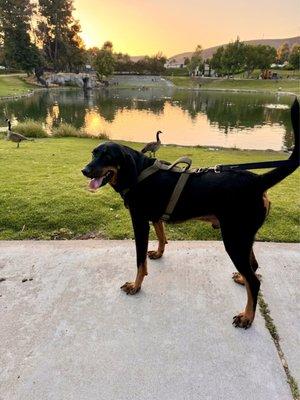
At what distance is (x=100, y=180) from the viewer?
3.13 m

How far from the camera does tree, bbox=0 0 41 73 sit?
80.2 m

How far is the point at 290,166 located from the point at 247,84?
94.1 meters

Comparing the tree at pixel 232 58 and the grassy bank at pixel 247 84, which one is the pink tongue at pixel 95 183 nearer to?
the grassy bank at pixel 247 84

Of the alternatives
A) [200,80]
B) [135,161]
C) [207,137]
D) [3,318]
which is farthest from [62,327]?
[200,80]

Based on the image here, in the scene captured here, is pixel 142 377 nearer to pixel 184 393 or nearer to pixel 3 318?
pixel 184 393

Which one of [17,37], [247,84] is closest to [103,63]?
[17,37]

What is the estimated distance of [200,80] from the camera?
102 meters

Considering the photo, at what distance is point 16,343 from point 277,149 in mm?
17804

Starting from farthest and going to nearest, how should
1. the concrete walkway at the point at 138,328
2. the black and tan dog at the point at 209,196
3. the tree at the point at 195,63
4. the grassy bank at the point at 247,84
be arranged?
the tree at the point at 195,63
the grassy bank at the point at 247,84
the black and tan dog at the point at 209,196
the concrete walkway at the point at 138,328

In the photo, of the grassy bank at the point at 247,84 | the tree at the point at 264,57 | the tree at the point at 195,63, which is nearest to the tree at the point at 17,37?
the grassy bank at the point at 247,84

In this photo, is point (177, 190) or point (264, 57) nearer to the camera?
point (177, 190)

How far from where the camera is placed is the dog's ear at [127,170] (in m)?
3.21

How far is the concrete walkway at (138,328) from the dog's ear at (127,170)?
1.17 metres

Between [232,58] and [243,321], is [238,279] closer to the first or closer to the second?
[243,321]
